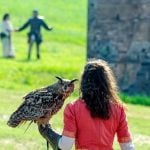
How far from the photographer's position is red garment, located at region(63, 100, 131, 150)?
270 inches

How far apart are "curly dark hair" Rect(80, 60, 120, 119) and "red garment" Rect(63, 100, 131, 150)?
2.0 inches

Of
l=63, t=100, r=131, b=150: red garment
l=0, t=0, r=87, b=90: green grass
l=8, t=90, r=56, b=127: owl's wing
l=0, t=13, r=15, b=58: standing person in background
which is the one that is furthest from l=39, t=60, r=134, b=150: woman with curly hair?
l=0, t=13, r=15, b=58: standing person in background

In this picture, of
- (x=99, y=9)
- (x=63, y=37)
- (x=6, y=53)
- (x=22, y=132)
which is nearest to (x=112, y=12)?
(x=99, y=9)

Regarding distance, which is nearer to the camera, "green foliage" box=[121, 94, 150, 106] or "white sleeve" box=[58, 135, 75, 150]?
"white sleeve" box=[58, 135, 75, 150]

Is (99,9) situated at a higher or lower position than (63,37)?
higher

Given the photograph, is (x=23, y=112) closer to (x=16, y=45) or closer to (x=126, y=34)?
(x=126, y=34)

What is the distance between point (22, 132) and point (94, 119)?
6137mm

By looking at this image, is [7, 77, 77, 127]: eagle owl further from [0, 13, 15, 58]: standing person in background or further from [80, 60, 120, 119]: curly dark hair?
[0, 13, 15, 58]: standing person in background

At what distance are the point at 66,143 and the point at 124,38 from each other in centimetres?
1597

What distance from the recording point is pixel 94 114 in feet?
22.6

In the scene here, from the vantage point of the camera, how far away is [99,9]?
22781 millimetres

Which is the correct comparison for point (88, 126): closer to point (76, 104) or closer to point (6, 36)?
point (76, 104)

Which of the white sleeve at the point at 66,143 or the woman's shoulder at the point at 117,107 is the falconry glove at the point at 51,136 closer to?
the white sleeve at the point at 66,143

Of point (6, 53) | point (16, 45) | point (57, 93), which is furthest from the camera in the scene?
point (16, 45)
